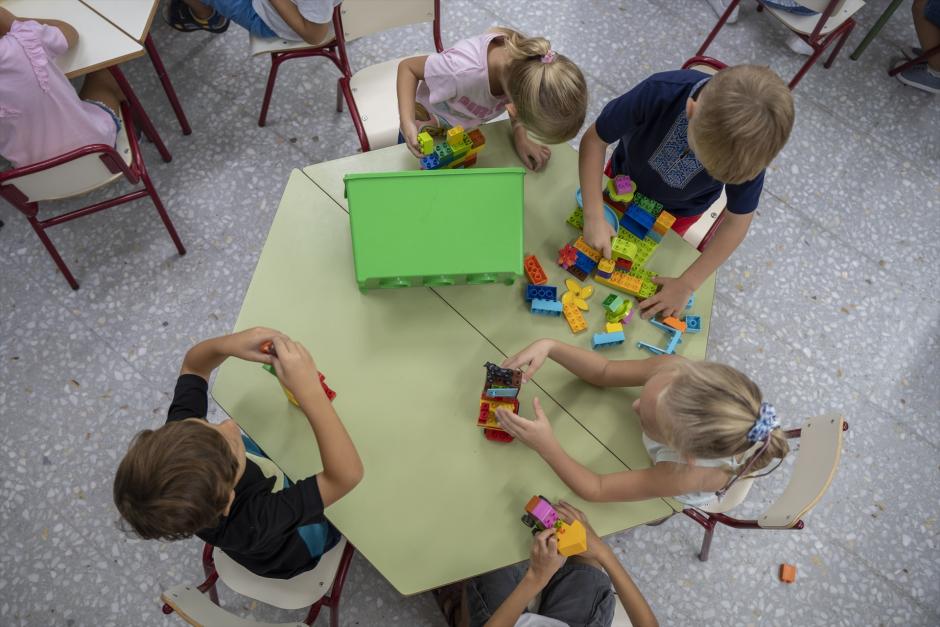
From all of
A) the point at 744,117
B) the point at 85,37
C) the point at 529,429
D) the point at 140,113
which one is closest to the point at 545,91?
the point at 744,117

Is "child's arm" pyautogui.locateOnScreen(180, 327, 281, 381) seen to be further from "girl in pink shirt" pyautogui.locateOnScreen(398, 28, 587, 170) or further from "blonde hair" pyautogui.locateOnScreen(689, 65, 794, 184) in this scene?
"blonde hair" pyautogui.locateOnScreen(689, 65, 794, 184)

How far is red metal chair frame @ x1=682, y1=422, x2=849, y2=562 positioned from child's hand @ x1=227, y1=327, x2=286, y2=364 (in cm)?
122

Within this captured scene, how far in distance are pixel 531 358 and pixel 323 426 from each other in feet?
1.83

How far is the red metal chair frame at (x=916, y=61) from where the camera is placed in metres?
3.25

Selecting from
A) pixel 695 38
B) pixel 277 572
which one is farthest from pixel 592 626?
pixel 695 38

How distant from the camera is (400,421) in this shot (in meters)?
1.71

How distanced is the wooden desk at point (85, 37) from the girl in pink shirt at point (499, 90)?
985mm

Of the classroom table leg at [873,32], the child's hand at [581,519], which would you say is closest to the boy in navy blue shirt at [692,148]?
the child's hand at [581,519]

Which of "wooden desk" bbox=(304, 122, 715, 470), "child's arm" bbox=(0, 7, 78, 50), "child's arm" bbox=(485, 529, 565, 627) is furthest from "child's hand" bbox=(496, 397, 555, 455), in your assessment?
"child's arm" bbox=(0, 7, 78, 50)

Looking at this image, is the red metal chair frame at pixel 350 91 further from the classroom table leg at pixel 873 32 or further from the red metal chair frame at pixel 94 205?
the classroom table leg at pixel 873 32

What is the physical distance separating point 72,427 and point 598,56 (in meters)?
2.93

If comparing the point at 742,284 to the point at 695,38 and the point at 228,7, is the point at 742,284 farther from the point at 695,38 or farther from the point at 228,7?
the point at 228,7

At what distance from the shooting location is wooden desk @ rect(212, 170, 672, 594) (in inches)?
63.8

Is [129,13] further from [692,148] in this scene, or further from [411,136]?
[692,148]
